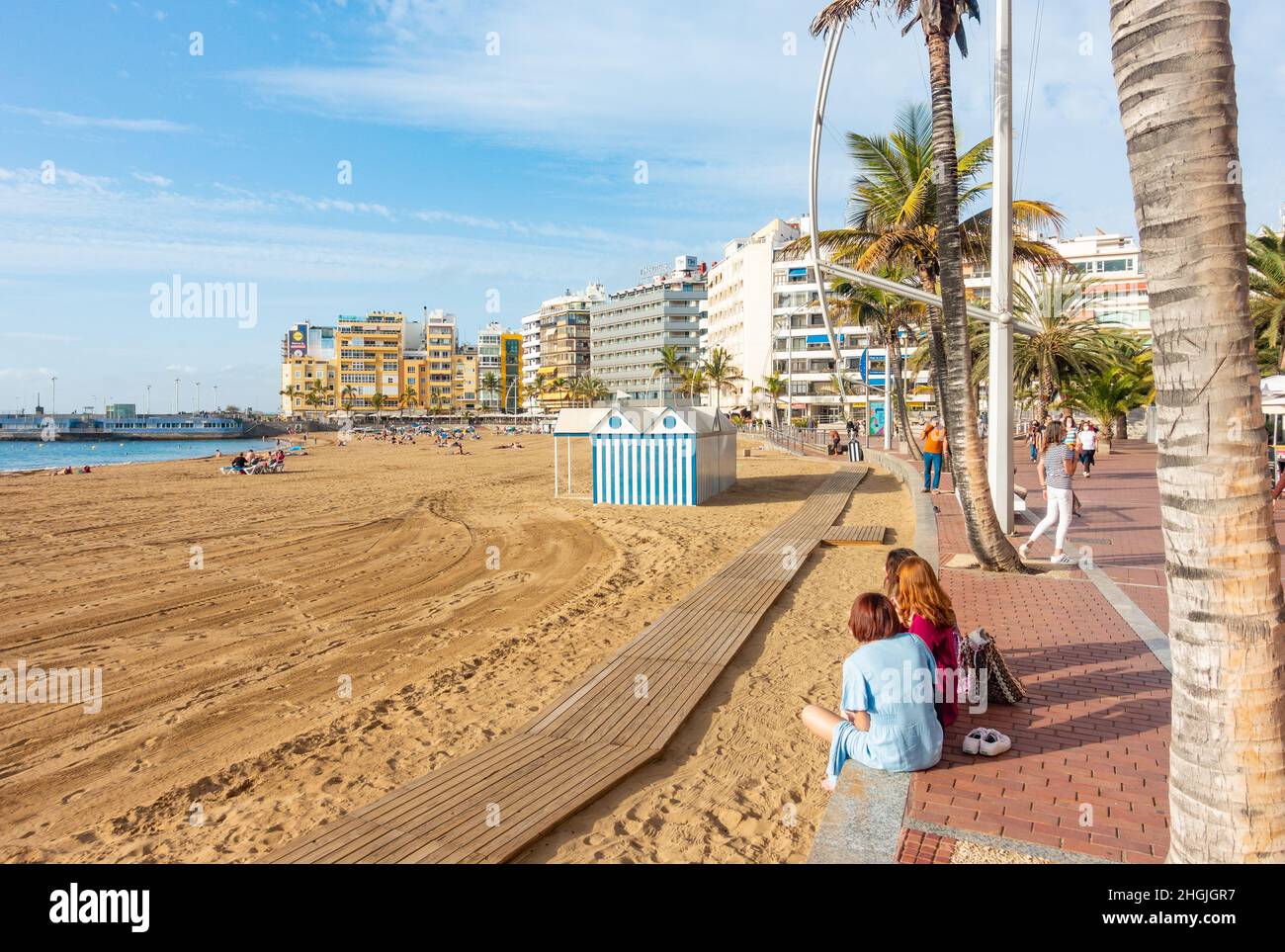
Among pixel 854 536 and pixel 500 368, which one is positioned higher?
pixel 500 368

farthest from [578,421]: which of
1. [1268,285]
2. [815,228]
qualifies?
[1268,285]

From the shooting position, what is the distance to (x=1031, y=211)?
1470cm

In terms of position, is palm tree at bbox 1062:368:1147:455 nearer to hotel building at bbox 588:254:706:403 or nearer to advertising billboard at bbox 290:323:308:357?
hotel building at bbox 588:254:706:403

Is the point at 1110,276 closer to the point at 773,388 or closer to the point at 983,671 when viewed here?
the point at 773,388

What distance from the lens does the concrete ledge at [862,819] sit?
345cm

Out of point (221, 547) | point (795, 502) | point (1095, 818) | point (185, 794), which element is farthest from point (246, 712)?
point (795, 502)

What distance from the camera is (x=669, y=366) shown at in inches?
3976

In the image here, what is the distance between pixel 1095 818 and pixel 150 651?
25.6 ft

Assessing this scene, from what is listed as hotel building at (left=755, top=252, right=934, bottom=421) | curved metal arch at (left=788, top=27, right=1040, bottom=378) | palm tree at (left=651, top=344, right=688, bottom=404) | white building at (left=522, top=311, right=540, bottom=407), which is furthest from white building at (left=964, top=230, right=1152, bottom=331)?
white building at (left=522, top=311, right=540, bottom=407)

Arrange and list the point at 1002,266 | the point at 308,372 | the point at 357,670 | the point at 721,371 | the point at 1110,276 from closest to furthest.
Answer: the point at 357,670 → the point at 1002,266 → the point at 1110,276 → the point at 721,371 → the point at 308,372

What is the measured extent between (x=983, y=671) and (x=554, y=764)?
8.91ft

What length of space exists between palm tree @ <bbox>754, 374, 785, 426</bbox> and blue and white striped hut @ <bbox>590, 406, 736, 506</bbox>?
181ft

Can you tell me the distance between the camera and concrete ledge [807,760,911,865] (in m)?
3.45
